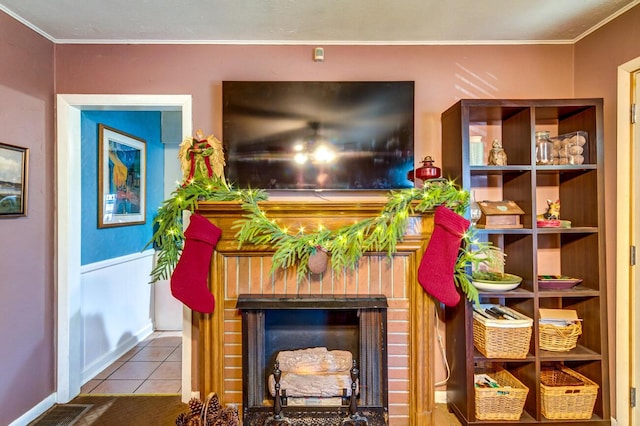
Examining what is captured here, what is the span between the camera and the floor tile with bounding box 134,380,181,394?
246 cm

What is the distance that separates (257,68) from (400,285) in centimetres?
166

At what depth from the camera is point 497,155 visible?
2.08 metres

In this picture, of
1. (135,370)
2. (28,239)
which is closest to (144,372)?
(135,370)

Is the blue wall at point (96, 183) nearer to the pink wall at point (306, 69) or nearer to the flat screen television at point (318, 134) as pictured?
the pink wall at point (306, 69)

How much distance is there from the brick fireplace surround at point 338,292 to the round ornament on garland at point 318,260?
153mm

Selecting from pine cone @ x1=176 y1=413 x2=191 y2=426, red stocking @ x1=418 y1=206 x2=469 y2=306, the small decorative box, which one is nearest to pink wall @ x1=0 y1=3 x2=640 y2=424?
the small decorative box

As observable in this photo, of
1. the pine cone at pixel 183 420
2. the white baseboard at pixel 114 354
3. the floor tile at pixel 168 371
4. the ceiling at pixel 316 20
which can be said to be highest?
the ceiling at pixel 316 20

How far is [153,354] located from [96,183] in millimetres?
1566

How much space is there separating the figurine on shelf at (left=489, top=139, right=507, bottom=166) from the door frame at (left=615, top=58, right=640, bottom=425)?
0.58 m

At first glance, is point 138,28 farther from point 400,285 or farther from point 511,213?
point 511,213

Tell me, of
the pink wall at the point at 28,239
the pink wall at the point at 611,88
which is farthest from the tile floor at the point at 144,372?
the pink wall at the point at 611,88

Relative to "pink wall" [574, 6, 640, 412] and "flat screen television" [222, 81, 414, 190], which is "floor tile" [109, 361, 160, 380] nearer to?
"flat screen television" [222, 81, 414, 190]

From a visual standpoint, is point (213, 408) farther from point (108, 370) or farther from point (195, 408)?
point (108, 370)

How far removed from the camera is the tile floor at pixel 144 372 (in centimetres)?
249
